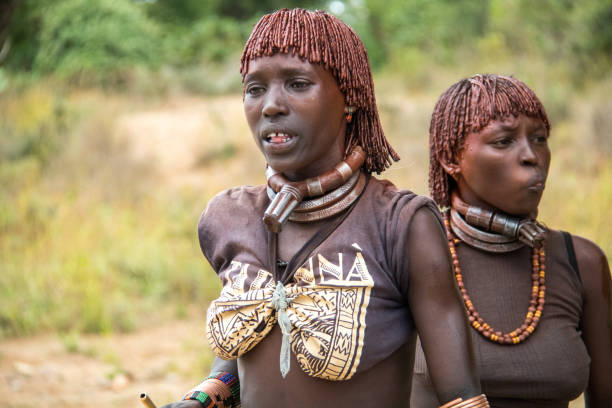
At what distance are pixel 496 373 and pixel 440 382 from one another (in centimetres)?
47

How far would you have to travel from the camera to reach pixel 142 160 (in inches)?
409

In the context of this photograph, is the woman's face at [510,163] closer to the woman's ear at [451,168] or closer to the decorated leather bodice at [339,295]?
the woman's ear at [451,168]

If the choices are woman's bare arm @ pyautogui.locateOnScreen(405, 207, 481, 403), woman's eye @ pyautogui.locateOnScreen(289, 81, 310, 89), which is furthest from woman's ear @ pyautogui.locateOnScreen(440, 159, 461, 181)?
woman's eye @ pyautogui.locateOnScreen(289, 81, 310, 89)

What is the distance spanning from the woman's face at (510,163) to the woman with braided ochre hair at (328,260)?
16.8 inches

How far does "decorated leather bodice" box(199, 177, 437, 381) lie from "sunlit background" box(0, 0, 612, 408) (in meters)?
1.60

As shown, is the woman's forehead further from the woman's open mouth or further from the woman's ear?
the woman's ear

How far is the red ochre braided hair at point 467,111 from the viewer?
2195 mm

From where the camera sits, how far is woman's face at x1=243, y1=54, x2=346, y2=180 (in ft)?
5.89

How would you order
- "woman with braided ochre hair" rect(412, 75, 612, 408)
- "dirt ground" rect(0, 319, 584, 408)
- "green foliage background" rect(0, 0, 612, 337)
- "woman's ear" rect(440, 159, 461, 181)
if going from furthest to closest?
"green foliage background" rect(0, 0, 612, 337)
"dirt ground" rect(0, 319, 584, 408)
"woman's ear" rect(440, 159, 461, 181)
"woman with braided ochre hair" rect(412, 75, 612, 408)

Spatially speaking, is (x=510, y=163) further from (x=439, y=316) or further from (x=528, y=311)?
(x=439, y=316)

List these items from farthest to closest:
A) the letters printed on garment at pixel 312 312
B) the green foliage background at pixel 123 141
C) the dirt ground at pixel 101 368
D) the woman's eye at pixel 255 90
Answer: the green foliage background at pixel 123 141 < the dirt ground at pixel 101 368 < the woman's eye at pixel 255 90 < the letters printed on garment at pixel 312 312

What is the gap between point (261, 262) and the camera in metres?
1.91

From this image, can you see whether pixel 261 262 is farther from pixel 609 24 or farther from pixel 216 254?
pixel 609 24

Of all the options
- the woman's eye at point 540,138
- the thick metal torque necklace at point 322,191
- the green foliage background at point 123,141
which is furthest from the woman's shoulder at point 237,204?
the green foliage background at point 123,141
